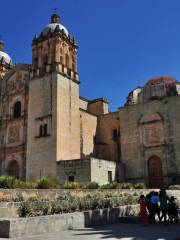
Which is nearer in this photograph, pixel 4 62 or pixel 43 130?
pixel 43 130

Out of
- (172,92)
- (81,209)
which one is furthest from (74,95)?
(81,209)

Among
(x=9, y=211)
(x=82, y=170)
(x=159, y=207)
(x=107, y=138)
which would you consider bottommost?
(x=159, y=207)

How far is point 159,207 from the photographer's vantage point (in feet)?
39.2

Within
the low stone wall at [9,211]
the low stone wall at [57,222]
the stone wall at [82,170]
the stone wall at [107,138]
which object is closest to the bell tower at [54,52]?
the stone wall at [107,138]

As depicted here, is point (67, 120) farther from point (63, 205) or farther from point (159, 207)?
point (63, 205)

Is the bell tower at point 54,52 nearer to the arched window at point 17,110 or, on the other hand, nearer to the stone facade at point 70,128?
the stone facade at point 70,128

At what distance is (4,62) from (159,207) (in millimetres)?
33720

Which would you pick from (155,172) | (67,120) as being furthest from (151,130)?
(67,120)

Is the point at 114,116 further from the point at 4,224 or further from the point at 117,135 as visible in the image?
the point at 4,224

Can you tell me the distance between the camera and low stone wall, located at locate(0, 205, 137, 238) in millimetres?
7736

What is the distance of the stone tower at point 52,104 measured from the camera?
28.6 meters

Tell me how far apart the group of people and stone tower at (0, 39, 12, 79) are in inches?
1215

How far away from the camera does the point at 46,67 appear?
31.5 meters

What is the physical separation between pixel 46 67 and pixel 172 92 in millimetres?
13755
